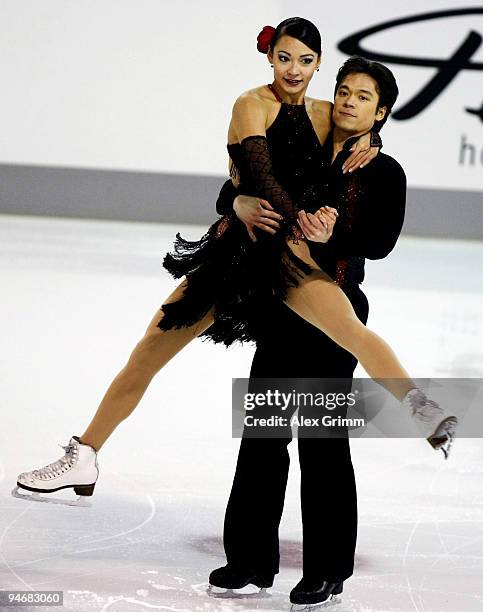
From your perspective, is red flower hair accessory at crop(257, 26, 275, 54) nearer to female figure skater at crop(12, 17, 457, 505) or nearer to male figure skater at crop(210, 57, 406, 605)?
female figure skater at crop(12, 17, 457, 505)

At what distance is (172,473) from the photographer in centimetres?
367

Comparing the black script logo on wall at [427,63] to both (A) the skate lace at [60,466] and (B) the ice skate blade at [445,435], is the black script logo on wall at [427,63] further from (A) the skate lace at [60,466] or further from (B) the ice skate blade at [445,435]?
(B) the ice skate blade at [445,435]

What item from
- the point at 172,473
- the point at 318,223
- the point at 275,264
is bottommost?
the point at 172,473

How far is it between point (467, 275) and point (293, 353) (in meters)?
5.94

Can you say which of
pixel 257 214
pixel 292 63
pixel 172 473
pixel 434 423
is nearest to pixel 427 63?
pixel 172 473

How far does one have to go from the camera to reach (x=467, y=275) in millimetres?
8289

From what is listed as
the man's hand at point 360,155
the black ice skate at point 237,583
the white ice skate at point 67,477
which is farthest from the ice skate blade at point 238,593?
the man's hand at point 360,155

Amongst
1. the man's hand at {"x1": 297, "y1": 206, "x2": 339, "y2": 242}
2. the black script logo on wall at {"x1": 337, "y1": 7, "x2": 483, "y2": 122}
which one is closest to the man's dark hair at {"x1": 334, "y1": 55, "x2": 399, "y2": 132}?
the man's hand at {"x1": 297, "y1": 206, "x2": 339, "y2": 242}

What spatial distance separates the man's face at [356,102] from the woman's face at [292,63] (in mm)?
81

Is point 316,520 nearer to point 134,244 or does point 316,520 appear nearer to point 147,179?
point 134,244

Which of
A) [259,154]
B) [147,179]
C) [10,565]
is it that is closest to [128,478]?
[10,565]

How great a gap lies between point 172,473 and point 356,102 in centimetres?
169

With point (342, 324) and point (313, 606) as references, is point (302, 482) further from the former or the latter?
point (342, 324)

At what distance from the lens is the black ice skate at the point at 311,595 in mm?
2602
